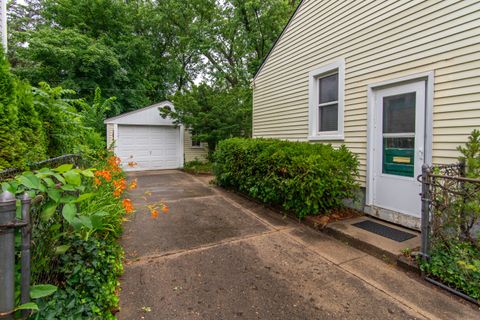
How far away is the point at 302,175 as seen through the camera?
400 cm

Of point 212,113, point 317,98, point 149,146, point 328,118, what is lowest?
point 149,146

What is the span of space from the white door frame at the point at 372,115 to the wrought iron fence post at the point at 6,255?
425 cm

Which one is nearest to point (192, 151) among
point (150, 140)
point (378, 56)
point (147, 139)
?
point (150, 140)

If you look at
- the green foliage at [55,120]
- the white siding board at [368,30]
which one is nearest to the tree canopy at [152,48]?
the white siding board at [368,30]

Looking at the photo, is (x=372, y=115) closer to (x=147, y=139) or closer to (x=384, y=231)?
(x=384, y=231)

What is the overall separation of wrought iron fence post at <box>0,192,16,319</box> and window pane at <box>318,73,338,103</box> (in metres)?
5.17

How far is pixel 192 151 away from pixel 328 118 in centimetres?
846

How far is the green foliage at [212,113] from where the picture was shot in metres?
10.5

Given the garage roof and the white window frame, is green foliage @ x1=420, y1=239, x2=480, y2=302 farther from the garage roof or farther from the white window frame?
the garage roof

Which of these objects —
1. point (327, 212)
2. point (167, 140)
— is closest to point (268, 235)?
point (327, 212)

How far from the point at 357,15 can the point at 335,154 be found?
8.42ft

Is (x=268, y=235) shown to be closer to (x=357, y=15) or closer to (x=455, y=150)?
(x=455, y=150)

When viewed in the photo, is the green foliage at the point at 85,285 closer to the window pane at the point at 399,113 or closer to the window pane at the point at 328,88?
the window pane at the point at 399,113

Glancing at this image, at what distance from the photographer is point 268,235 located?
3.69 m
